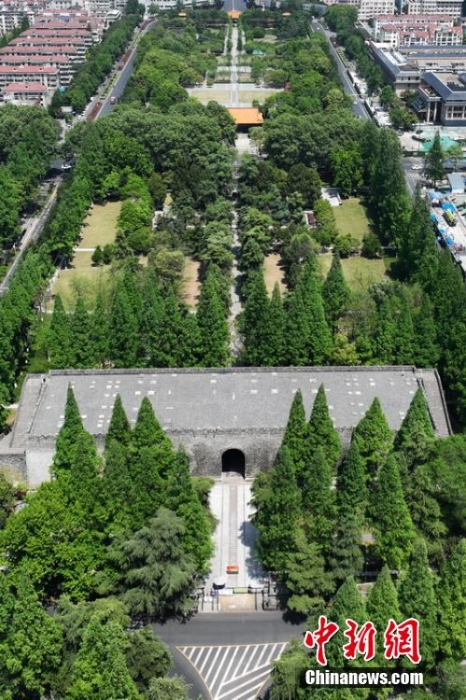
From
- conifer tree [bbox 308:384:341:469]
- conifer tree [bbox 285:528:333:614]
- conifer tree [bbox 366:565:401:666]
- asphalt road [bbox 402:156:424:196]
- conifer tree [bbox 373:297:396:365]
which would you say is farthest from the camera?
asphalt road [bbox 402:156:424:196]

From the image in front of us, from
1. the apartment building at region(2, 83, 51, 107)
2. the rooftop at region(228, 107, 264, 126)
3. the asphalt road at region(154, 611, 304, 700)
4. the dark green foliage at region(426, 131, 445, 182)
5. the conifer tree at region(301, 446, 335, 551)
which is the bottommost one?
the asphalt road at region(154, 611, 304, 700)

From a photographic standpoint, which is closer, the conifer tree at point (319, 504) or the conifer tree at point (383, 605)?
the conifer tree at point (383, 605)

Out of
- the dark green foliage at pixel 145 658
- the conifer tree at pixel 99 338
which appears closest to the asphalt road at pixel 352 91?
the conifer tree at pixel 99 338

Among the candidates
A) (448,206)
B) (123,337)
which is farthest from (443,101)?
(123,337)

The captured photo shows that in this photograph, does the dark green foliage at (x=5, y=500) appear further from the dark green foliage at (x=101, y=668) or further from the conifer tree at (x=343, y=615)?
the conifer tree at (x=343, y=615)

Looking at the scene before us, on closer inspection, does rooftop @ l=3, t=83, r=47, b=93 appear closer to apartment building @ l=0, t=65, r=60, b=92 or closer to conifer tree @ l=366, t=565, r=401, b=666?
apartment building @ l=0, t=65, r=60, b=92

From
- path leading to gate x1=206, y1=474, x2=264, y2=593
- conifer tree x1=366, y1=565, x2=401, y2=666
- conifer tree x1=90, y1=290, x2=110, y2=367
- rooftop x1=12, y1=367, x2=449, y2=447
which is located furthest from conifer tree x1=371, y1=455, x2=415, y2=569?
conifer tree x1=90, y1=290, x2=110, y2=367
